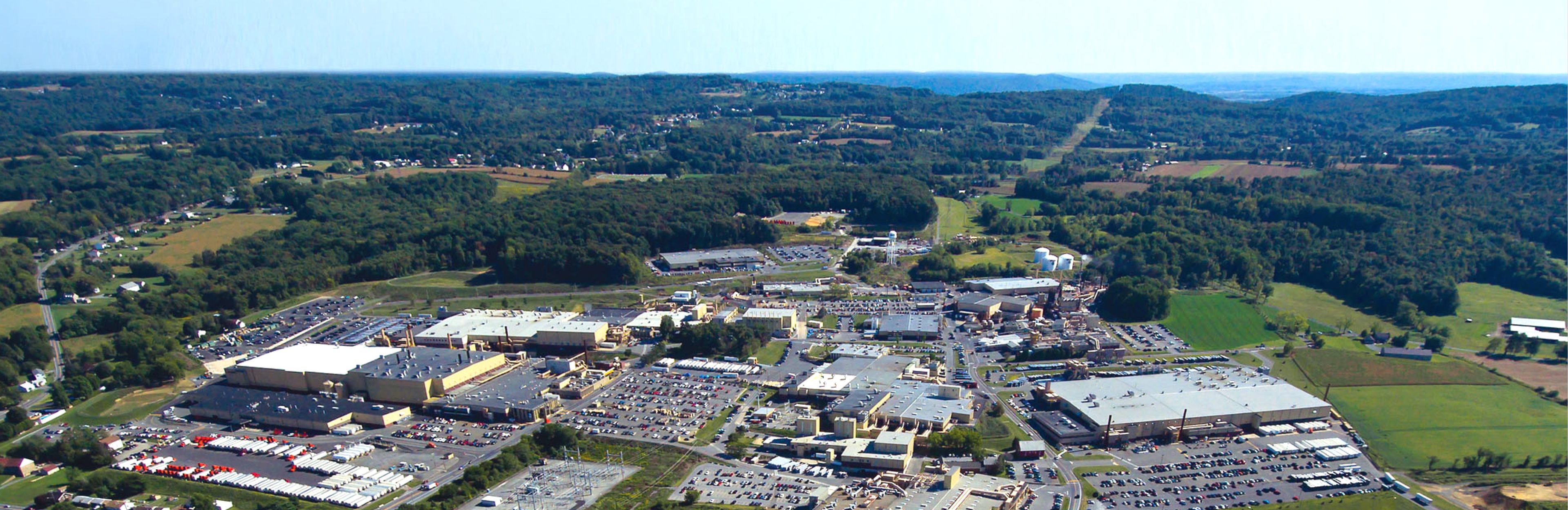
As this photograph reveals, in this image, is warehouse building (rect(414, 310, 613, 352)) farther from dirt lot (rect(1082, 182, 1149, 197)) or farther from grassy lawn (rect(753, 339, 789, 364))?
dirt lot (rect(1082, 182, 1149, 197))

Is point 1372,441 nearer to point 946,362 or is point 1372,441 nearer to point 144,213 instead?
point 946,362

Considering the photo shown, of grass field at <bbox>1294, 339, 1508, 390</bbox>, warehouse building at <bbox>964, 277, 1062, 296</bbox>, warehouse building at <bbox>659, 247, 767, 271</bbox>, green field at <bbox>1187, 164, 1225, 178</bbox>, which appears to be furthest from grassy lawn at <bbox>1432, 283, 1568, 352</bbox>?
warehouse building at <bbox>659, 247, 767, 271</bbox>

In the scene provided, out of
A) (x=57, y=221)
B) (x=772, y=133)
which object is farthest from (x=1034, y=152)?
(x=57, y=221)

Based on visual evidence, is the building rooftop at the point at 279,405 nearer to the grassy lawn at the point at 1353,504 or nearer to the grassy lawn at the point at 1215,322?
the grassy lawn at the point at 1353,504

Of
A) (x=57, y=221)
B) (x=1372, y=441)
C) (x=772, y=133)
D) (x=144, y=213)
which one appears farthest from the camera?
(x=772, y=133)

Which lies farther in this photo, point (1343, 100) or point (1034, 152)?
point (1343, 100)

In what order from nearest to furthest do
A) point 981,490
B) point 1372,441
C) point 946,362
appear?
point 981,490, point 1372,441, point 946,362

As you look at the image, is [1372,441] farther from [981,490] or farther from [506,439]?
[506,439]
